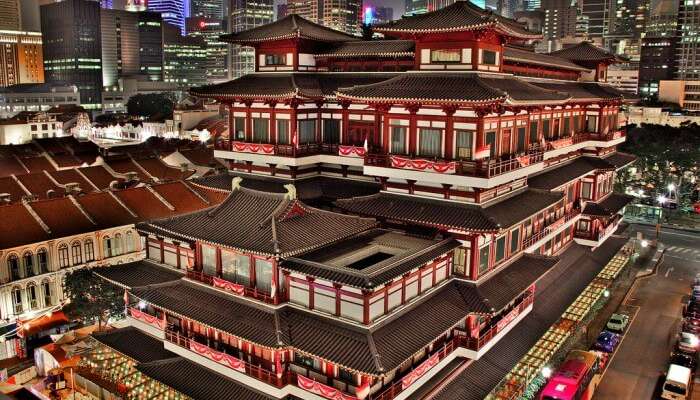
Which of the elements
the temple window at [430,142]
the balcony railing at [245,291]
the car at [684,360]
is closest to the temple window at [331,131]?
the temple window at [430,142]

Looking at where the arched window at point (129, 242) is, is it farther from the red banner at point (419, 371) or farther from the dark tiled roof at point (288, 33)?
the red banner at point (419, 371)

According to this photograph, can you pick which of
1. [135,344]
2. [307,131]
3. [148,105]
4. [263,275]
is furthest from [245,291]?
[148,105]

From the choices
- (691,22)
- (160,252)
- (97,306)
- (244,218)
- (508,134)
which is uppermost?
(691,22)

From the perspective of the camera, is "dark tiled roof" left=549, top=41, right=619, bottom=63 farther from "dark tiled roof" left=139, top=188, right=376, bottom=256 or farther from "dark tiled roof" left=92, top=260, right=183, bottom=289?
"dark tiled roof" left=92, top=260, right=183, bottom=289

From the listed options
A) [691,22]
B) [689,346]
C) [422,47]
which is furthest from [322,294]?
[691,22]

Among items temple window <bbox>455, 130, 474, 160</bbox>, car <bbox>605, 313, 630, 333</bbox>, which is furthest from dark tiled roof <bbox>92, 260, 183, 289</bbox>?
car <bbox>605, 313, 630, 333</bbox>

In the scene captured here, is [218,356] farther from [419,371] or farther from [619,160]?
[619,160]

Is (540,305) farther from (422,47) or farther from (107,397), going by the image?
(107,397)
